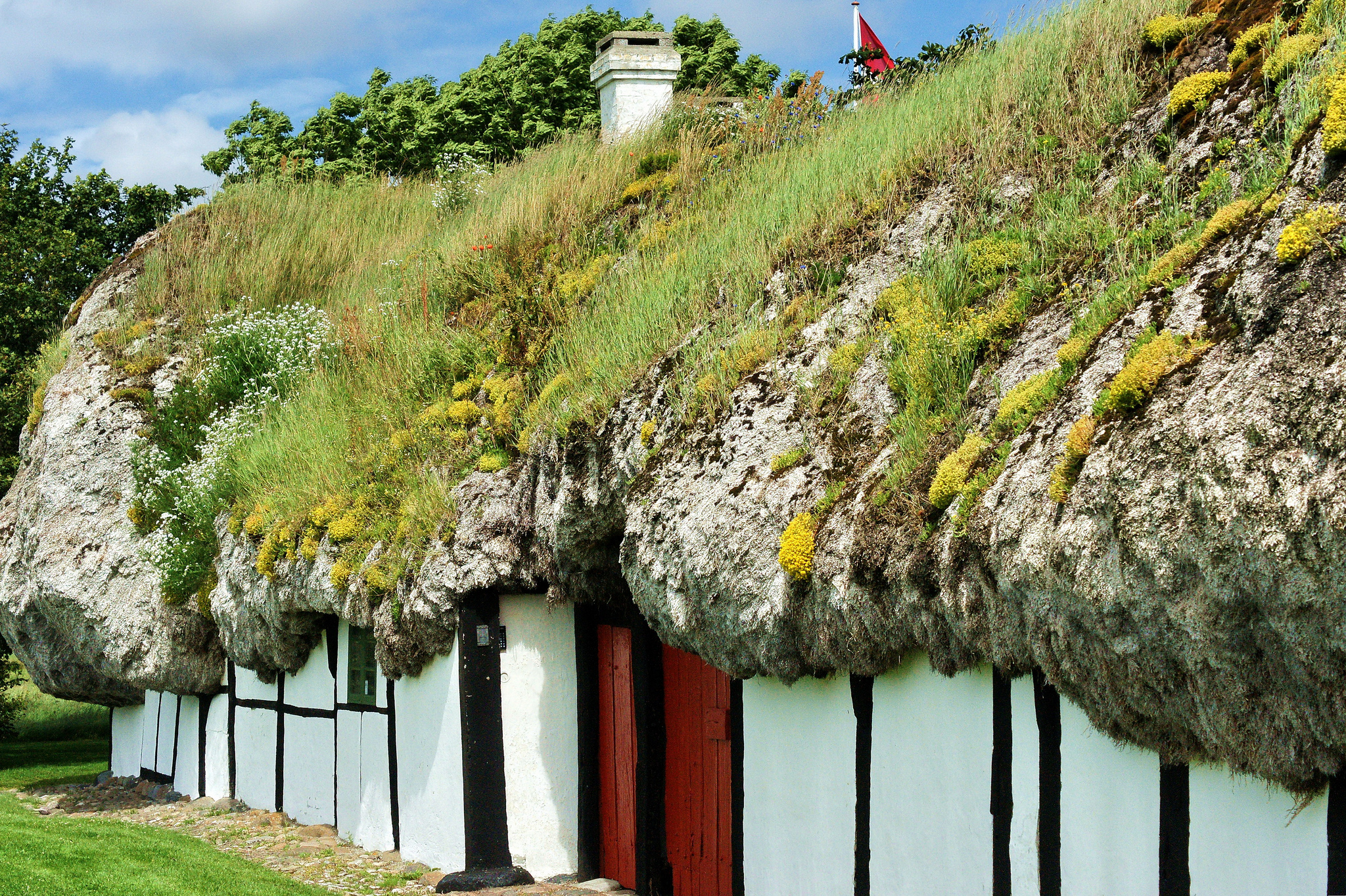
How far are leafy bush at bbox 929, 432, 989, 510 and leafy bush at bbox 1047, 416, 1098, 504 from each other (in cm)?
76

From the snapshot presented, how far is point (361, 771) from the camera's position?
421 inches

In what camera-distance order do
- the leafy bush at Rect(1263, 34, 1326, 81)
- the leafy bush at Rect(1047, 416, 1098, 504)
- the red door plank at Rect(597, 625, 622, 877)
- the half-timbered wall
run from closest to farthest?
the leafy bush at Rect(1047, 416, 1098, 504), the half-timbered wall, the leafy bush at Rect(1263, 34, 1326, 81), the red door plank at Rect(597, 625, 622, 877)

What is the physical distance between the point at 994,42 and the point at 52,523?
11.5 meters

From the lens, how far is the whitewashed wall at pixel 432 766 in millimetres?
9328

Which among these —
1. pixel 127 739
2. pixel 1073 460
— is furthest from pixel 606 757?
pixel 127 739

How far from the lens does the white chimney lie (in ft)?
44.7

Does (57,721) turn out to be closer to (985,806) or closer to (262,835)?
(262,835)

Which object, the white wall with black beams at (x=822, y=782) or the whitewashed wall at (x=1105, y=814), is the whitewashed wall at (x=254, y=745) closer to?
the white wall with black beams at (x=822, y=782)

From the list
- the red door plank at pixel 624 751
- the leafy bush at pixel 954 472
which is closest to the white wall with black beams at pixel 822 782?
the red door plank at pixel 624 751

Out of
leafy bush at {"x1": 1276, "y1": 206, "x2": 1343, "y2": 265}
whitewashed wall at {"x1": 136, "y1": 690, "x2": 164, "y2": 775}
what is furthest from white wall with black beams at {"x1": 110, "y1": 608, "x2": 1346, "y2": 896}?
leafy bush at {"x1": 1276, "y1": 206, "x2": 1343, "y2": 265}

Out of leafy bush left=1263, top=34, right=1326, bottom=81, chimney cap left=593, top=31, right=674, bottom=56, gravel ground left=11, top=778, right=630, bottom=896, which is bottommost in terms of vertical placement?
gravel ground left=11, top=778, right=630, bottom=896

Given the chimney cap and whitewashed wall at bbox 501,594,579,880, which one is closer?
whitewashed wall at bbox 501,594,579,880

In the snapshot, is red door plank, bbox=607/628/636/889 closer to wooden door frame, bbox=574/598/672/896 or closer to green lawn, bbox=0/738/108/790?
wooden door frame, bbox=574/598/672/896

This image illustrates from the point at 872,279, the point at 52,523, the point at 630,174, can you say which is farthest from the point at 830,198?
the point at 52,523
